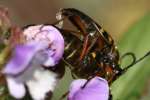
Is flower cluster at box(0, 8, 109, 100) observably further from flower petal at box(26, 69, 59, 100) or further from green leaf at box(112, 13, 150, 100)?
green leaf at box(112, 13, 150, 100)

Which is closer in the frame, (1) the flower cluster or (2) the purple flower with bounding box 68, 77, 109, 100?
(1) the flower cluster

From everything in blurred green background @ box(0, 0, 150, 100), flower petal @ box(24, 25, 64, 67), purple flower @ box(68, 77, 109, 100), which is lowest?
blurred green background @ box(0, 0, 150, 100)

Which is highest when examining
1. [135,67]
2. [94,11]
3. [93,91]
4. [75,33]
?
[75,33]

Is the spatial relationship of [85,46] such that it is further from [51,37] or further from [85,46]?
[51,37]

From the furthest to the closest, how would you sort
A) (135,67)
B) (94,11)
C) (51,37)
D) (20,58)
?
(94,11), (135,67), (51,37), (20,58)

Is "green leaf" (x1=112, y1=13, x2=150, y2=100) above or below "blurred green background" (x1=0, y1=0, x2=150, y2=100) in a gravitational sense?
above

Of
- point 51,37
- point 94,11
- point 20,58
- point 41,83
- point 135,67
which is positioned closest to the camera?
point 20,58

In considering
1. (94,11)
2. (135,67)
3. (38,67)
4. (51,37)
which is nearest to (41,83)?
(38,67)

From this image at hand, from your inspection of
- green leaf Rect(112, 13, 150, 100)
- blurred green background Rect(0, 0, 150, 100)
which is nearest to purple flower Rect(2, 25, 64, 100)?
green leaf Rect(112, 13, 150, 100)

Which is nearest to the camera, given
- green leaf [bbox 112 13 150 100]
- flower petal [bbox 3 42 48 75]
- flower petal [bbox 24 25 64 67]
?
flower petal [bbox 3 42 48 75]
